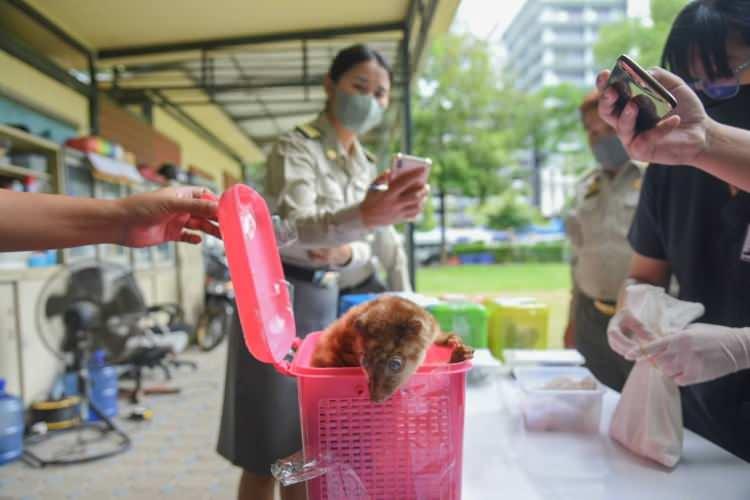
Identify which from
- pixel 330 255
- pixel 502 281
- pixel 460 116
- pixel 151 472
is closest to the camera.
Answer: pixel 330 255

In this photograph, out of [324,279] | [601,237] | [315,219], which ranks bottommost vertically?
[324,279]

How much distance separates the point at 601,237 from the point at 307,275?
176 centimetres

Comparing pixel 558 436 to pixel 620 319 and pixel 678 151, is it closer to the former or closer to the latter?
pixel 620 319

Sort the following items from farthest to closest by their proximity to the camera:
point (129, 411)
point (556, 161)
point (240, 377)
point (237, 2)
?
point (556, 161), point (129, 411), point (237, 2), point (240, 377)

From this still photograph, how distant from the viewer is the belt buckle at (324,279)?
1736 mm

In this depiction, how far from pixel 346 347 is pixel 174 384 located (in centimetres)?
515

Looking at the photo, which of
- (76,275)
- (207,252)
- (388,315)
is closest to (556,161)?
(207,252)

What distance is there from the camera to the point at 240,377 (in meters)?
1.59

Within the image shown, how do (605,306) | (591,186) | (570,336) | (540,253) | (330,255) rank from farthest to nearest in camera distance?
(540,253) → (570,336) → (591,186) → (605,306) → (330,255)

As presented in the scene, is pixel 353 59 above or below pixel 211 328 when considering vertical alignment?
above

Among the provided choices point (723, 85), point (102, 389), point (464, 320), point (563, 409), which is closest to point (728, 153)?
point (723, 85)

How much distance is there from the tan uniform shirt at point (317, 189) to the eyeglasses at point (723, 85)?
99 centimetres

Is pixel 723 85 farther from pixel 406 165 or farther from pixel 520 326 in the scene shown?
pixel 520 326

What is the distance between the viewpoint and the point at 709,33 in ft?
3.78
